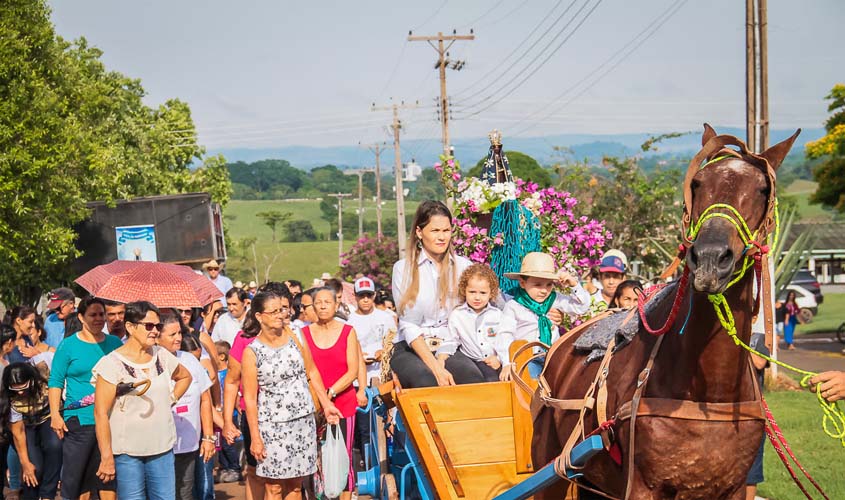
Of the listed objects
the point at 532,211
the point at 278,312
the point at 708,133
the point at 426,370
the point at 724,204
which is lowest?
the point at 426,370

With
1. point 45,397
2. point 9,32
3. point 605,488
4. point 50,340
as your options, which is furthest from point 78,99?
point 605,488

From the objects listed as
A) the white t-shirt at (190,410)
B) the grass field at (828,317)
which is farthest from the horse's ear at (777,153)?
the grass field at (828,317)

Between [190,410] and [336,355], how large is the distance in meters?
1.48

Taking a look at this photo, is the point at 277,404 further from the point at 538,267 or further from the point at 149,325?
the point at 538,267

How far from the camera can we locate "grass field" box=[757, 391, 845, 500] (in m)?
8.96

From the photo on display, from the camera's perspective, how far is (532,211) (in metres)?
9.32

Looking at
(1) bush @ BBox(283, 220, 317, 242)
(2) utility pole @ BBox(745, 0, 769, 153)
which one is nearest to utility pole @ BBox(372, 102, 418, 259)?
(2) utility pole @ BBox(745, 0, 769, 153)

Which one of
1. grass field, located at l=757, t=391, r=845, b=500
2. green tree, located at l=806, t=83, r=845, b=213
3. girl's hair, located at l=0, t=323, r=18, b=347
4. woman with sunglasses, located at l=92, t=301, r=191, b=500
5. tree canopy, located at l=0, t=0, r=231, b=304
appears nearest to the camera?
woman with sunglasses, located at l=92, t=301, r=191, b=500

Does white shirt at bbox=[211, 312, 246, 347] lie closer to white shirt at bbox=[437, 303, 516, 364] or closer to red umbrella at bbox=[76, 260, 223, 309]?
red umbrella at bbox=[76, 260, 223, 309]

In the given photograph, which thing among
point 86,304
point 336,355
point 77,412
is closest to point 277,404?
point 336,355

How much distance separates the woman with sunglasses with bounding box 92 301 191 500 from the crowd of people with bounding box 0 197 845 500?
0.01 meters

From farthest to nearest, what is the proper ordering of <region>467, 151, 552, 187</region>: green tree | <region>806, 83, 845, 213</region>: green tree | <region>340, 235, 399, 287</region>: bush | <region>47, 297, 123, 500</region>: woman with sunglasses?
<region>467, 151, 552, 187</region>: green tree, <region>340, 235, 399, 287</region>: bush, <region>806, 83, 845, 213</region>: green tree, <region>47, 297, 123, 500</region>: woman with sunglasses

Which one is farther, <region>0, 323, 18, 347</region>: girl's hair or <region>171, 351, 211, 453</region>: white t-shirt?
<region>0, 323, 18, 347</region>: girl's hair

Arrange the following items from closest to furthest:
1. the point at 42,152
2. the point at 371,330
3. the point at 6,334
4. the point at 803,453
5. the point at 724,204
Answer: the point at 724,204 < the point at 6,334 < the point at 803,453 < the point at 371,330 < the point at 42,152
